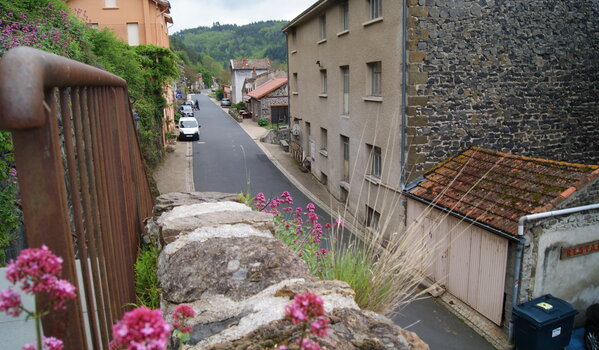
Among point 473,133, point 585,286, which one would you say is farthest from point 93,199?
point 473,133

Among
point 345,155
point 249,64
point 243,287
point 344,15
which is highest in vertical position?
point 249,64

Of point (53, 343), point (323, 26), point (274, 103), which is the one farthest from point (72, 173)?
point (274, 103)

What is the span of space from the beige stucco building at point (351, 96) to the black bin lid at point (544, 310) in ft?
8.87

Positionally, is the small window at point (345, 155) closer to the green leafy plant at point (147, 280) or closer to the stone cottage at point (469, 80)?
the stone cottage at point (469, 80)

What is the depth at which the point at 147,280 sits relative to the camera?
2846 millimetres

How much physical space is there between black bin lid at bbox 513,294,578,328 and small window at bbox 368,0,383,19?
845cm

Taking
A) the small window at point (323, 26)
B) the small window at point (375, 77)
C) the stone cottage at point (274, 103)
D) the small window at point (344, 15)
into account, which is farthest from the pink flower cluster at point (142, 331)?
the stone cottage at point (274, 103)

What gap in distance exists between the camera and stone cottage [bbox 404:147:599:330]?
8.45 meters

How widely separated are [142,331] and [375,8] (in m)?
13.8

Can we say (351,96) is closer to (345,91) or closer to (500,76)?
(345,91)

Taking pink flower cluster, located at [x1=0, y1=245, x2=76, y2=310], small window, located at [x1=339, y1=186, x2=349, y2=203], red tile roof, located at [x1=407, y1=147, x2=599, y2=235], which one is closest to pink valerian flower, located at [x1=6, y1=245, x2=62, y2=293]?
pink flower cluster, located at [x1=0, y1=245, x2=76, y2=310]

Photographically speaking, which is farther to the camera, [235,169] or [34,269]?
[235,169]

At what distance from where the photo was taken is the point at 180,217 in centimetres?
334

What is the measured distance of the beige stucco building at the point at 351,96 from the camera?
1223cm
